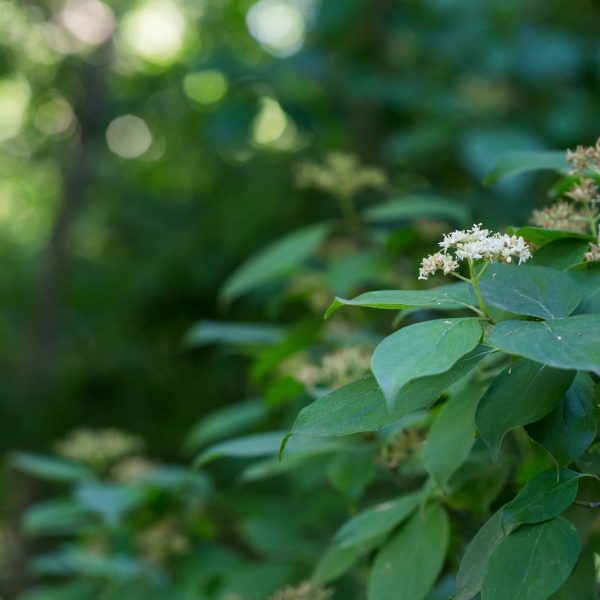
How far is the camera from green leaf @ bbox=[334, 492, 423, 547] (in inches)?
36.0

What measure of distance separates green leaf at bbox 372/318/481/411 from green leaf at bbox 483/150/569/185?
0.34m

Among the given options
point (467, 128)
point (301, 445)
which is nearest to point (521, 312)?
point (301, 445)

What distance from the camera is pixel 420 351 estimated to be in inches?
24.6

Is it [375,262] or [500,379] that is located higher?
[375,262]

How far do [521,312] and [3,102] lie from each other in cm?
555

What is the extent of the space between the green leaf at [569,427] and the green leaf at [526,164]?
30 centimetres

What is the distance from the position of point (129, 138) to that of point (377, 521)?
389 cm

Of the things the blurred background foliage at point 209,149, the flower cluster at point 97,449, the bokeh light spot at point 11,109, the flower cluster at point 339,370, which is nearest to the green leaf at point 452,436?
the flower cluster at point 339,370

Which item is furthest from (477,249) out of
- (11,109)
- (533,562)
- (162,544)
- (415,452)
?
(11,109)

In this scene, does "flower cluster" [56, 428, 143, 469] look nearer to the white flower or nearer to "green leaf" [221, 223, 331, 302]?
"green leaf" [221, 223, 331, 302]

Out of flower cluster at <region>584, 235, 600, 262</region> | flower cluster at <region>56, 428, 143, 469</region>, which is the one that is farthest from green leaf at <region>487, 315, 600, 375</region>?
flower cluster at <region>56, 428, 143, 469</region>

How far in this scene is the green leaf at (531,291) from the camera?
68 cm

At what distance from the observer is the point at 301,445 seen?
43.5 inches

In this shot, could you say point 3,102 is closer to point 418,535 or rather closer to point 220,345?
point 220,345
